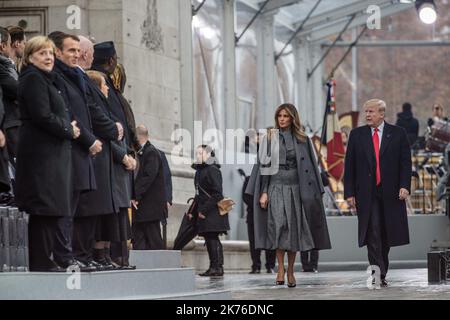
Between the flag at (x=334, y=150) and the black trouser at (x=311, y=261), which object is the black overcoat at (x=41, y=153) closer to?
the black trouser at (x=311, y=261)

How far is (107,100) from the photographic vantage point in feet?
37.4

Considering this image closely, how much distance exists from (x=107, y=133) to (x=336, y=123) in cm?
1693

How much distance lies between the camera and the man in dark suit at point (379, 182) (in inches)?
562

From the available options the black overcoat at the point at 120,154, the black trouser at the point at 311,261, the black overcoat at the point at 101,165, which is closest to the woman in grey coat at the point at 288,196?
the black overcoat at the point at 120,154

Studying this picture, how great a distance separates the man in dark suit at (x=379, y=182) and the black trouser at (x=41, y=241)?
16.6 feet

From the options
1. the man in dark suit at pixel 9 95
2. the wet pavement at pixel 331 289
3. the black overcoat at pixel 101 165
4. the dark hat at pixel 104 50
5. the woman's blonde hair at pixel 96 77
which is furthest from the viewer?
the wet pavement at pixel 331 289

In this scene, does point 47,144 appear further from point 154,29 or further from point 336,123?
point 336,123

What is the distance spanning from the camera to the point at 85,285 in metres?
9.73

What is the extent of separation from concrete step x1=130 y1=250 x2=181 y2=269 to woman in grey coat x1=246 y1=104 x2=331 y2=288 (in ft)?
4.27

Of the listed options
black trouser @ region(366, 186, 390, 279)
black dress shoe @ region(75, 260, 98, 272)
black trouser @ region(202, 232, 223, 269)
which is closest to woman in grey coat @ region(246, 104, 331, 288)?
black trouser @ region(366, 186, 390, 279)

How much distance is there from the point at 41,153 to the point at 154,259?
390cm

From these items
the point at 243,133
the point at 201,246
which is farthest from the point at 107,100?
the point at 243,133

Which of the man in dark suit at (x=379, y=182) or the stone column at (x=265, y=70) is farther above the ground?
the stone column at (x=265, y=70)

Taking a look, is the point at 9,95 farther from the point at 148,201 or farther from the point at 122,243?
the point at 148,201
